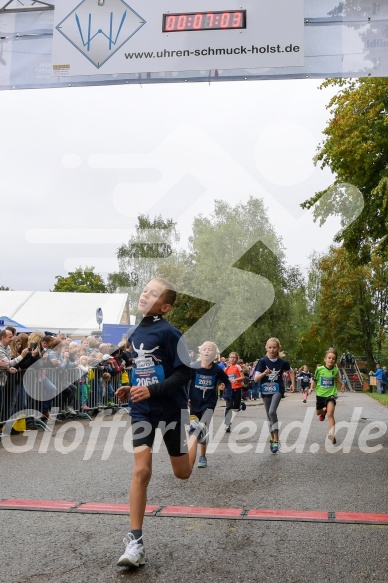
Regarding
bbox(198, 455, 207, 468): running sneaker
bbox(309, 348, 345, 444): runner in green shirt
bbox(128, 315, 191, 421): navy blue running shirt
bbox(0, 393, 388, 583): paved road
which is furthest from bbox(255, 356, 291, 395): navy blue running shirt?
bbox(128, 315, 191, 421): navy blue running shirt

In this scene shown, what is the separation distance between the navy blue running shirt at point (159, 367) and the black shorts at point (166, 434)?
5 cm

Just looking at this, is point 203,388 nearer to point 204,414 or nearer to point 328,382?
point 204,414

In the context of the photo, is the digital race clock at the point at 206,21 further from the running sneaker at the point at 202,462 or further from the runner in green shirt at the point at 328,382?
the runner in green shirt at the point at 328,382

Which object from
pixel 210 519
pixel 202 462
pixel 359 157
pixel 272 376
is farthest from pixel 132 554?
pixel 359 157

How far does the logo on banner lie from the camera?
8.96 m

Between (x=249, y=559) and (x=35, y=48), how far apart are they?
692 centimetres

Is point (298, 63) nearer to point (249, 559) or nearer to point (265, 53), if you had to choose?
point (265, 53)

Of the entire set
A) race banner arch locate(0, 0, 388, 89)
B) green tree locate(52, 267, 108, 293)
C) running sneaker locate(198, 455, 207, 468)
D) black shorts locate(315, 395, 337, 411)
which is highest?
green tree locate(52, 267, 108, 293)

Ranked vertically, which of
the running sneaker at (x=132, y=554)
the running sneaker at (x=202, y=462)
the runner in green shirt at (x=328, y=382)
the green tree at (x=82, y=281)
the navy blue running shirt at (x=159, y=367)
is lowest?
the running sneaker at (x=202, y=462)

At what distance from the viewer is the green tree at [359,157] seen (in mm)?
17828

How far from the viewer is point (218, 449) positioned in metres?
11.9

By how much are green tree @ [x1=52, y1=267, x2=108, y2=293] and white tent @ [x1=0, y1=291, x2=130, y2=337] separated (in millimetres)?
50578

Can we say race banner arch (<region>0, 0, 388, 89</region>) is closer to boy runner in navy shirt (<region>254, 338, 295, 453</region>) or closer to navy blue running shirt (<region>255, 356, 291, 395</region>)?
boy runner in navy shirt (<region>254, 338, 295, 453</region>)

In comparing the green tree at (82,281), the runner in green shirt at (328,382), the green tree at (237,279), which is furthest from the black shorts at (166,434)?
the green tree at (82,281)
